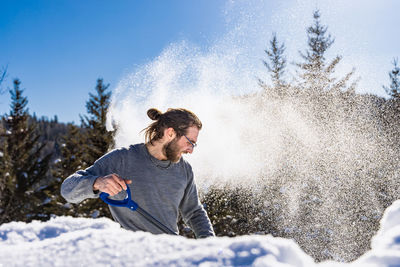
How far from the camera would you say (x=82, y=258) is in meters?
0.53

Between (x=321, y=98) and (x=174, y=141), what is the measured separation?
16.9m

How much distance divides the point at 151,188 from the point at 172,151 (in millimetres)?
380

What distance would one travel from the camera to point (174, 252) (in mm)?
530

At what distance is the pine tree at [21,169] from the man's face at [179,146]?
1508 cm

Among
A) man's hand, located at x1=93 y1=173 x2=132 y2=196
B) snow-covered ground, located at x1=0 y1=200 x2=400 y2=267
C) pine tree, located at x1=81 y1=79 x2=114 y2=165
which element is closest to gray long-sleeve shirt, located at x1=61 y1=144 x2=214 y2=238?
man's hand, located at x1=93 y1=173 x2=132 y2=196

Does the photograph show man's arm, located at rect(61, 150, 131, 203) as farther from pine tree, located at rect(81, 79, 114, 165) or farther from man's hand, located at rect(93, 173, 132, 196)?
pine tree, located at rect(81, 79, 114, 165)

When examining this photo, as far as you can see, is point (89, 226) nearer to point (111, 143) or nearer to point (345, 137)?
point (111, 143)

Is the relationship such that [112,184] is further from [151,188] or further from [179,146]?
[179,146]

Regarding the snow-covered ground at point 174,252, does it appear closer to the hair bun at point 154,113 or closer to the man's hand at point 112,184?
the man's hand at point 112,184

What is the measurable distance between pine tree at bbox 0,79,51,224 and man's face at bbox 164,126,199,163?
49.5ft

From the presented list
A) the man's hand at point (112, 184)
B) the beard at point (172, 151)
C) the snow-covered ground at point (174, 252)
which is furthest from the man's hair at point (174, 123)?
the snow-covered ground at point (174, 252)

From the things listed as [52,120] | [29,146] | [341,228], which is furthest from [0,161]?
[52,120]

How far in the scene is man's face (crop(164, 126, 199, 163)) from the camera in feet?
8.54

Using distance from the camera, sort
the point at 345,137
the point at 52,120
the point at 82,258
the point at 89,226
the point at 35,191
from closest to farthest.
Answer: the point at 82,258 < the point at 89,226 < the point at 345,137 < the point at 35,191 < the point at 52,120
